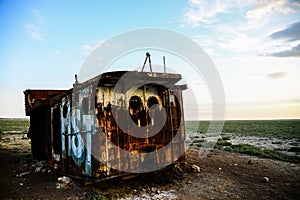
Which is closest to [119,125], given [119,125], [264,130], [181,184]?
[119,125]

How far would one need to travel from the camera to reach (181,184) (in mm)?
6836

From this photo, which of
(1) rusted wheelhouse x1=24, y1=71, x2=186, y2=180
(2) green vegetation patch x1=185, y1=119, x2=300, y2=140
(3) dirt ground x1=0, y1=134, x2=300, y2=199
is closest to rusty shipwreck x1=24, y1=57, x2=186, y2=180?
(1) rusted wheelhouse x1=24, y1=71, x2=186, y2=180

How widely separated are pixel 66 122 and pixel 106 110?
1937 mm

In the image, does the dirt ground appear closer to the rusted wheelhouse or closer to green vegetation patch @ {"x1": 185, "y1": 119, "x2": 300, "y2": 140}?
the rusted wheelhouse

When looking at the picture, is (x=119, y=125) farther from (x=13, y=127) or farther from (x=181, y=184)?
(x=13, y=127)

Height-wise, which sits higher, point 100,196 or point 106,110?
point 106,110

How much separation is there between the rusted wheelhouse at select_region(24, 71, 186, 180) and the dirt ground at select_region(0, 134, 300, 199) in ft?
1.32

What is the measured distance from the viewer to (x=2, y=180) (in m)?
7.75

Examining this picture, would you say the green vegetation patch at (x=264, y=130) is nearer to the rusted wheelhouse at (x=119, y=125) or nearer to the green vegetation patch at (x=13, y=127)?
A: the rusted wheelhouse at (x=119, y=125)

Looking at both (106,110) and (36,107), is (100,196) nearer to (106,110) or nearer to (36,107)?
(106,110)

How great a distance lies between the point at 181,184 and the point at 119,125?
8.51 feet

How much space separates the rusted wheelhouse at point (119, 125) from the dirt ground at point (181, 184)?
402mm

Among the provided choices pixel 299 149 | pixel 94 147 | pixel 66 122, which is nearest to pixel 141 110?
pixel 94 147

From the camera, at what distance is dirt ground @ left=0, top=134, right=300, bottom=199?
598 cm
